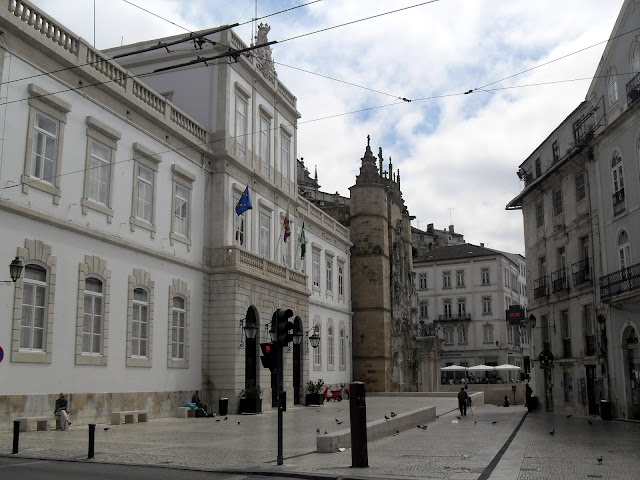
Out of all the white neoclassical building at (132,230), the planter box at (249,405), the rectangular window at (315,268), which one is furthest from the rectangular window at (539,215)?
the planter box at (249,405)

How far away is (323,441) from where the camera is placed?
49.1 feet

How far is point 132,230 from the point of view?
2417 cm

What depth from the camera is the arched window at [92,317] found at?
70.9 feet

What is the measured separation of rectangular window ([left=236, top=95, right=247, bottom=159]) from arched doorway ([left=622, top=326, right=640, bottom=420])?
16833 mm

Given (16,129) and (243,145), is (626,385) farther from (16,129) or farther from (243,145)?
(16,129)

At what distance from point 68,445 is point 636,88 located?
20.6 metres

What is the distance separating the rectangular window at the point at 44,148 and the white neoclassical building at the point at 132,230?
5cm

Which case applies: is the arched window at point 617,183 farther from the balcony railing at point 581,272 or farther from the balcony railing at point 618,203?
the balcony railing at point 581,272

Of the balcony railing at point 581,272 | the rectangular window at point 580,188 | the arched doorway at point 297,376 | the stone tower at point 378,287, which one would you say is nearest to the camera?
the balcony railing at point 581,272

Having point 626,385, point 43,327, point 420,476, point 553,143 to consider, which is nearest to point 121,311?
point 43,327

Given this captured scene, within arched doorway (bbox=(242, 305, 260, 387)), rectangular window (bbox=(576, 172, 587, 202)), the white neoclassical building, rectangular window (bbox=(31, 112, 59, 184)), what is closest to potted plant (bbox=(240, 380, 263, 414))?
the white neoclassical building

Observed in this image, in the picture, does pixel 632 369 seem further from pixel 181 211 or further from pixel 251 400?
pixel 181 211

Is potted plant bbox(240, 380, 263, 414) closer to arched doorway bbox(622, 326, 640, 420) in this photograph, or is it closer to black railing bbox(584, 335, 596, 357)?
black railing bbox(584, 335, 596, 357)

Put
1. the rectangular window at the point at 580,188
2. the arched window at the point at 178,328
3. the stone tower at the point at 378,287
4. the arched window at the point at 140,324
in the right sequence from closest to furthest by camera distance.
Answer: the arched window at the point at 140,324 < the arched window at the point at 178,328 < the rectangular window at the point at 580,188 < the stone tower at the point at 378,287
